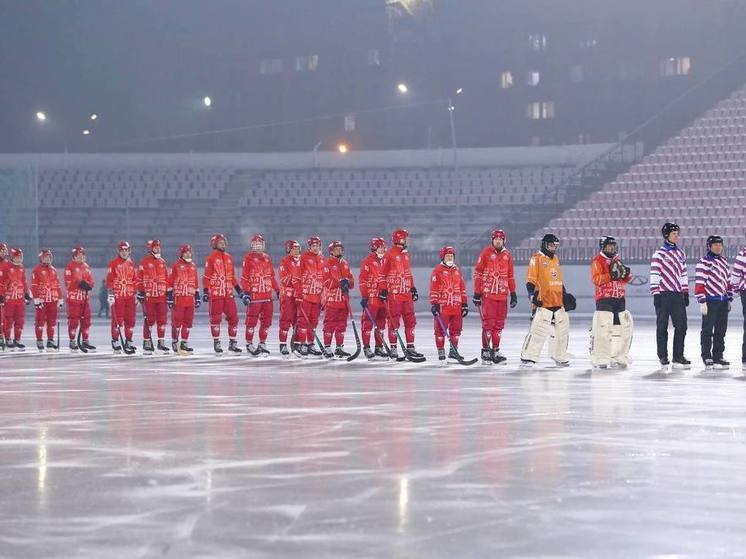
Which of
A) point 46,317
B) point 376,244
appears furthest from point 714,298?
point 46,317

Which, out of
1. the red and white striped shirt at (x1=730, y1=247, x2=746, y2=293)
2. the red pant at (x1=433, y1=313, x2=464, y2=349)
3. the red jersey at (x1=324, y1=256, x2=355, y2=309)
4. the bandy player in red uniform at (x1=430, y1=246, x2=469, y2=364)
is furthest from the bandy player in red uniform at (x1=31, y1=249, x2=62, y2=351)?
the red and white striped shirt at (x1=730, y1=247, x2=746, y2=293)

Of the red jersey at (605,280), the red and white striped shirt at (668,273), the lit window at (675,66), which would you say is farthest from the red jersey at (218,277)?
the lit window at (675,66)

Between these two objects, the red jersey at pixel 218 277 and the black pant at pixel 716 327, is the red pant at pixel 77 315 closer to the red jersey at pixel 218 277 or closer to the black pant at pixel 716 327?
the red jersey at pixel 218 277

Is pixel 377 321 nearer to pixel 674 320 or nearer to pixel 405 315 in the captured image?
pixel 405 315

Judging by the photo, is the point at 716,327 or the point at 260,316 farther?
the point at 260,316

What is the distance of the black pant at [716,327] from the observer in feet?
65.3

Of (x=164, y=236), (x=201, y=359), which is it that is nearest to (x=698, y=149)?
(x=164, y=236)

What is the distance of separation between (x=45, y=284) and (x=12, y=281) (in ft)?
3.37

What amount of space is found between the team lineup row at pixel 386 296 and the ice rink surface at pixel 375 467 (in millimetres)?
2070

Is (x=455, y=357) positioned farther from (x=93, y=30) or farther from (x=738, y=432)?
(x=93, y=30)

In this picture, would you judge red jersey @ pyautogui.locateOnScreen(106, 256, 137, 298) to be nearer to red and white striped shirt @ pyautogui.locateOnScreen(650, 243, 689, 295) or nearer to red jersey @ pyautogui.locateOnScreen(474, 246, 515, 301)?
red jersey @ pyautogui.locateOnScreen(474, 246, 515, 301)

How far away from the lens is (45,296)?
26.8 meters

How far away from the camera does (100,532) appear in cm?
741

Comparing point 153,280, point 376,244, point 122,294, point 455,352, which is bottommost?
point 455,352
